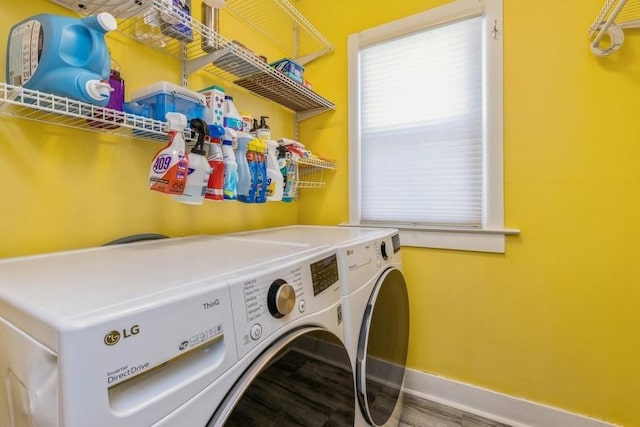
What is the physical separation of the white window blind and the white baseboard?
32.4 inches

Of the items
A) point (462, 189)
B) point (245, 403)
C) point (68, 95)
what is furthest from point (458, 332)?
point (68, 95)

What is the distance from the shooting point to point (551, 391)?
4.41 ft

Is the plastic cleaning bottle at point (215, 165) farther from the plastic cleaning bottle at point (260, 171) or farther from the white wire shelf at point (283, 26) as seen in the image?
the white wire shelf at point (283, 26)

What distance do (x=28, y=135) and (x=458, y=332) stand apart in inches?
74.4

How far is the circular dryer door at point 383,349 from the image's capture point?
921 mm

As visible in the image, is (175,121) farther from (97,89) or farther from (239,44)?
(239,44)

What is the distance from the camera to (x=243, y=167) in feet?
3.94

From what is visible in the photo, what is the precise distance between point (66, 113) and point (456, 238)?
1576 mm

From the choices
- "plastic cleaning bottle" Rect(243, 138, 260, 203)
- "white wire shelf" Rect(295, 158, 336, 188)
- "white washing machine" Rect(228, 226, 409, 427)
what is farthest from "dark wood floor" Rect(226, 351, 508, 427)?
"white wire shelf" Rect(295, 158, 336, 188)

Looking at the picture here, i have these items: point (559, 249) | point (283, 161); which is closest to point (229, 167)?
point (283, 161)

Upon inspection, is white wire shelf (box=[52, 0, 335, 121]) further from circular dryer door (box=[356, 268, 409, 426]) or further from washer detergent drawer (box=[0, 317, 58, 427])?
circular dryer door (box=[356, 268, 409, 426])

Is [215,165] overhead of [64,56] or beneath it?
beneath

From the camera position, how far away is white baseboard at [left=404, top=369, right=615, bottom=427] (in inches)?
51.8

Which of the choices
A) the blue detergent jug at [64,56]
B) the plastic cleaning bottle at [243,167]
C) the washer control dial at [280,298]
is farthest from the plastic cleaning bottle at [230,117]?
the washer control dial at [280,298]
